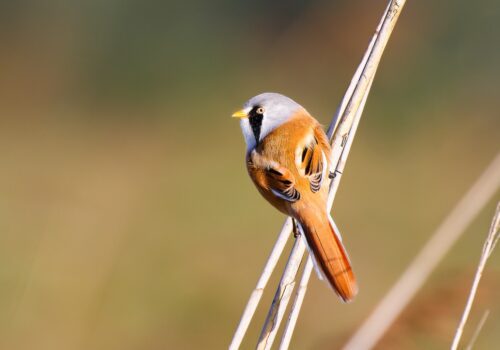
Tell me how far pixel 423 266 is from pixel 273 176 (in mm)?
525

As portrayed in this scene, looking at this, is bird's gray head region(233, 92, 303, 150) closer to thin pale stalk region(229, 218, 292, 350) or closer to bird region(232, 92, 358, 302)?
bird region(232, 92, 358, 302)

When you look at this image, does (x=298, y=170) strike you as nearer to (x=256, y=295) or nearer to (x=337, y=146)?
(x=337, y=146)

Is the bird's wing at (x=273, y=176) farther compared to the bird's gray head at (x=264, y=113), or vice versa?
the bird's gray head at (x=264, y=113)

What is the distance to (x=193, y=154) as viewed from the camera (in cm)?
633

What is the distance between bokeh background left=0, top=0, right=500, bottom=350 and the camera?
16.9 feet

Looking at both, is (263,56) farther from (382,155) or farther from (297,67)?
(382,155)

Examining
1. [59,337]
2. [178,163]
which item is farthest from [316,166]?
[178,163]

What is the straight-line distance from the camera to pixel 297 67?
679cm

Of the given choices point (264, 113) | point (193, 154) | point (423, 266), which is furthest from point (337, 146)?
point (193, 154)

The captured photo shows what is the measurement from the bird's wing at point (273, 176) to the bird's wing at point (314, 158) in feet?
0.16

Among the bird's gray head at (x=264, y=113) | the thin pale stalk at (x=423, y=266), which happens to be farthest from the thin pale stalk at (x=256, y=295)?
the bird's gray head at (x=264, y=113)

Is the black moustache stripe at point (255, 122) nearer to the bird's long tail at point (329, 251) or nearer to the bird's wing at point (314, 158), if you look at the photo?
the bird's wing at point (314, 158)

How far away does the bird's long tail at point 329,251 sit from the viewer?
91.6 inches

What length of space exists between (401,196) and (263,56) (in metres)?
1.57
